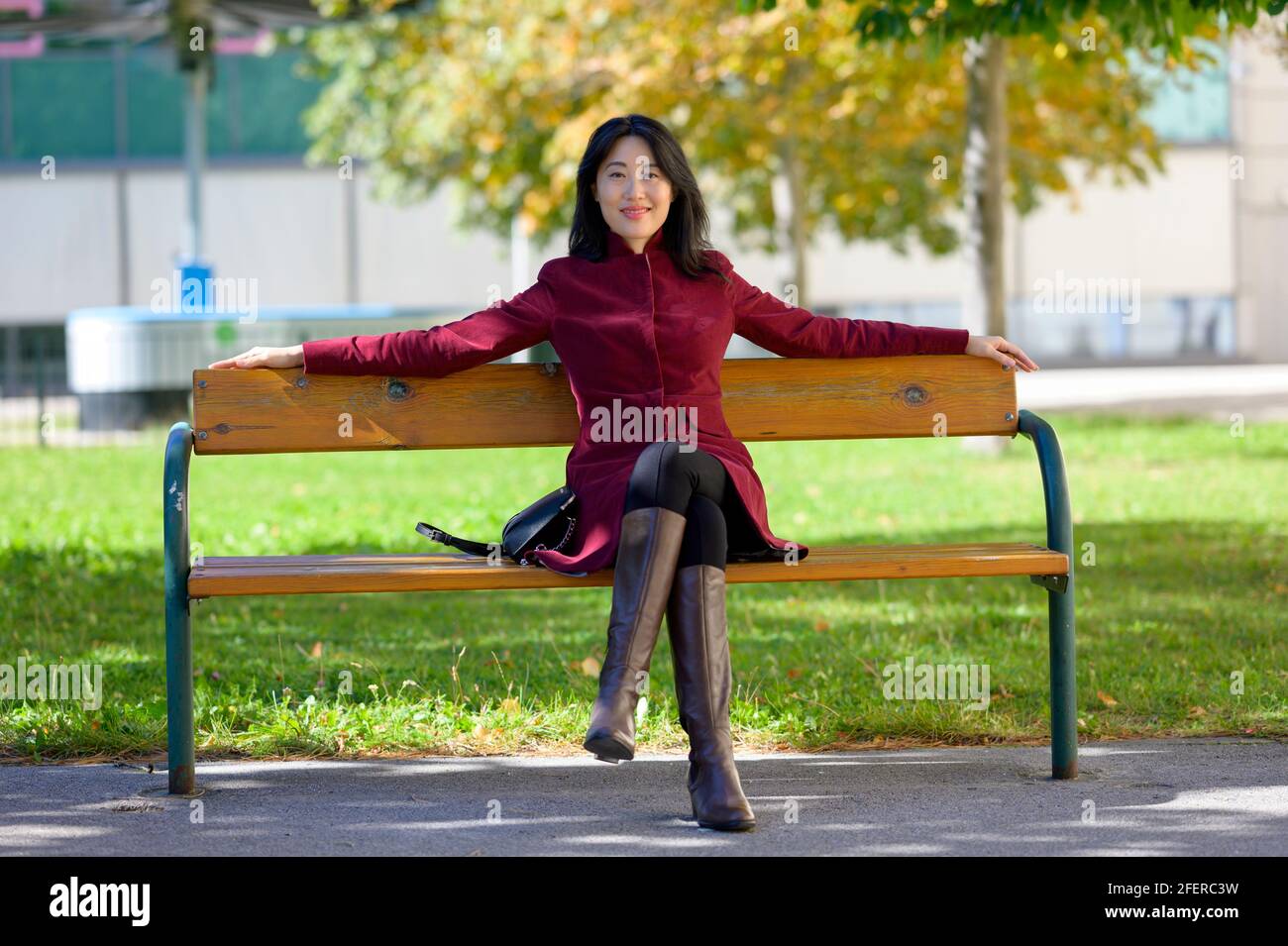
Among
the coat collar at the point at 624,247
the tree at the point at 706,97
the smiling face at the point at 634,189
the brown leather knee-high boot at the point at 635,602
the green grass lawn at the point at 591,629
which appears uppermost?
the tree at the point at 706,97

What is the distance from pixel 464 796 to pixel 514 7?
16345 mm

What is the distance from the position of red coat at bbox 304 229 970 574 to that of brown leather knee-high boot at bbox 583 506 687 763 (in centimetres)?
28

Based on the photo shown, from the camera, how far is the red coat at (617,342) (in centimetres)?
418

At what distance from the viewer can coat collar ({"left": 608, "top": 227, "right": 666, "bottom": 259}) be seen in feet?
14.3

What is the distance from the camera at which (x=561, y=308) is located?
431 cm

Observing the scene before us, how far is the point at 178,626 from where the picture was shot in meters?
4.00

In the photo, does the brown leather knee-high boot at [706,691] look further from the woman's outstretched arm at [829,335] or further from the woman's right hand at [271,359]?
the woman's right hand at [271,359]

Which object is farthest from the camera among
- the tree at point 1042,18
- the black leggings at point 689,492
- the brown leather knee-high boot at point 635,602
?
the tree at point 1042,18

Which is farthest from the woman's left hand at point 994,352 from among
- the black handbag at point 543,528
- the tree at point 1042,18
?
the tree at point 1042,18

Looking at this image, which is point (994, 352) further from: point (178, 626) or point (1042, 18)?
point (1042, 18)

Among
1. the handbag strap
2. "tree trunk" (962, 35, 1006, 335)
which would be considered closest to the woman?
the handbag strap

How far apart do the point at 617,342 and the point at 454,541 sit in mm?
629

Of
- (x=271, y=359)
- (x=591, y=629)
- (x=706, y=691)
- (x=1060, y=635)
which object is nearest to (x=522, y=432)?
(x=271, y=359)
